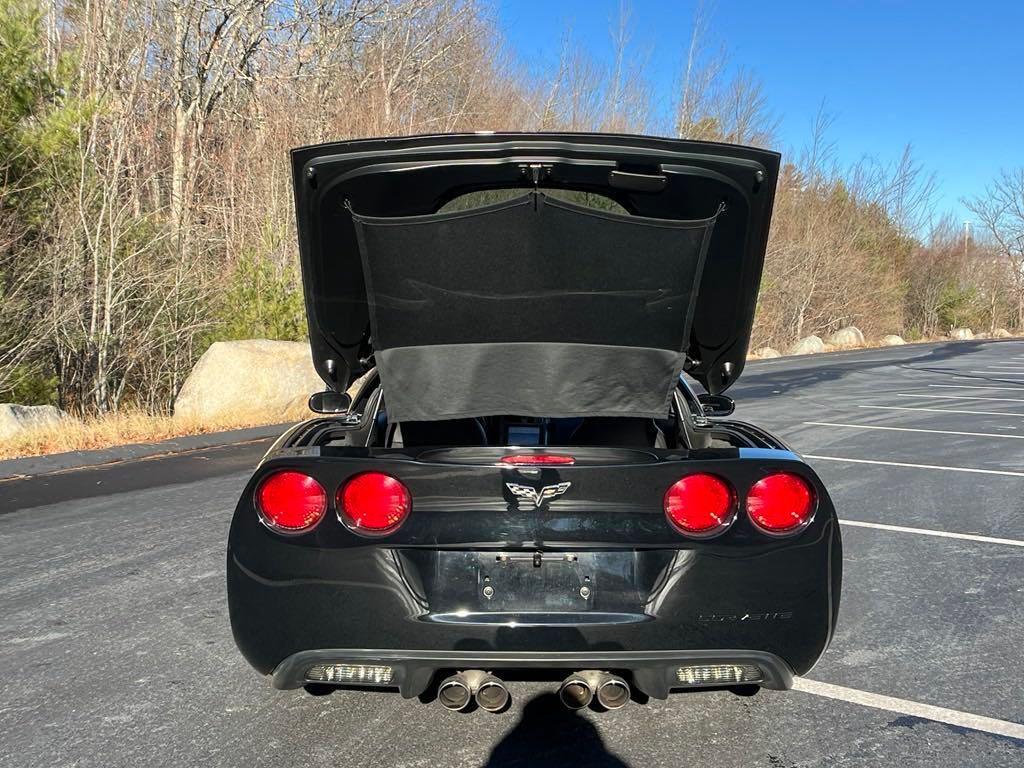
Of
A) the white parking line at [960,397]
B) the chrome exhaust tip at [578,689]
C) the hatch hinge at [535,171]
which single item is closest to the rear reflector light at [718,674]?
the chrome exhaust tip at [578,689]

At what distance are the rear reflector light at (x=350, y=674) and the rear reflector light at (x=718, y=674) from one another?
886 millimetres

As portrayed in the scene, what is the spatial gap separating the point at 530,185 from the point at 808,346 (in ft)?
95.2

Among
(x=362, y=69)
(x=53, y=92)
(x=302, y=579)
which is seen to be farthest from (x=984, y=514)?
(x=362, y=69)

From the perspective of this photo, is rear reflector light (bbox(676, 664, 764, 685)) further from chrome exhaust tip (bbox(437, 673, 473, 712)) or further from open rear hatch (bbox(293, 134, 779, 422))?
open rear hatch (bbox(293, 134, 779, 422))

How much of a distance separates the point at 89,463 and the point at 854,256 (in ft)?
109

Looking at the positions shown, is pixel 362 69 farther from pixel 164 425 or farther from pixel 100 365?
pixel 164 425

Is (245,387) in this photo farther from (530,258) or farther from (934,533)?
(530,258)

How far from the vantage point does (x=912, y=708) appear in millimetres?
2980

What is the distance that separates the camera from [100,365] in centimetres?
1144

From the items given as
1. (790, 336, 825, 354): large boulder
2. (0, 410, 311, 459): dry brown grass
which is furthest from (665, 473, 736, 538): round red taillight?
(790, 336, 825, 354): large boulder

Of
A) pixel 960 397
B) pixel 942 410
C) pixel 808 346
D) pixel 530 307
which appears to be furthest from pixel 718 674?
pixel 808 346

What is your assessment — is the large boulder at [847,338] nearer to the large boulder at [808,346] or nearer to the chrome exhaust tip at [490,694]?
the large boulder at [808,346]

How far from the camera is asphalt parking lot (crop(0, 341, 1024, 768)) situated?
2664 mm

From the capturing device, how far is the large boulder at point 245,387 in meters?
10.8
